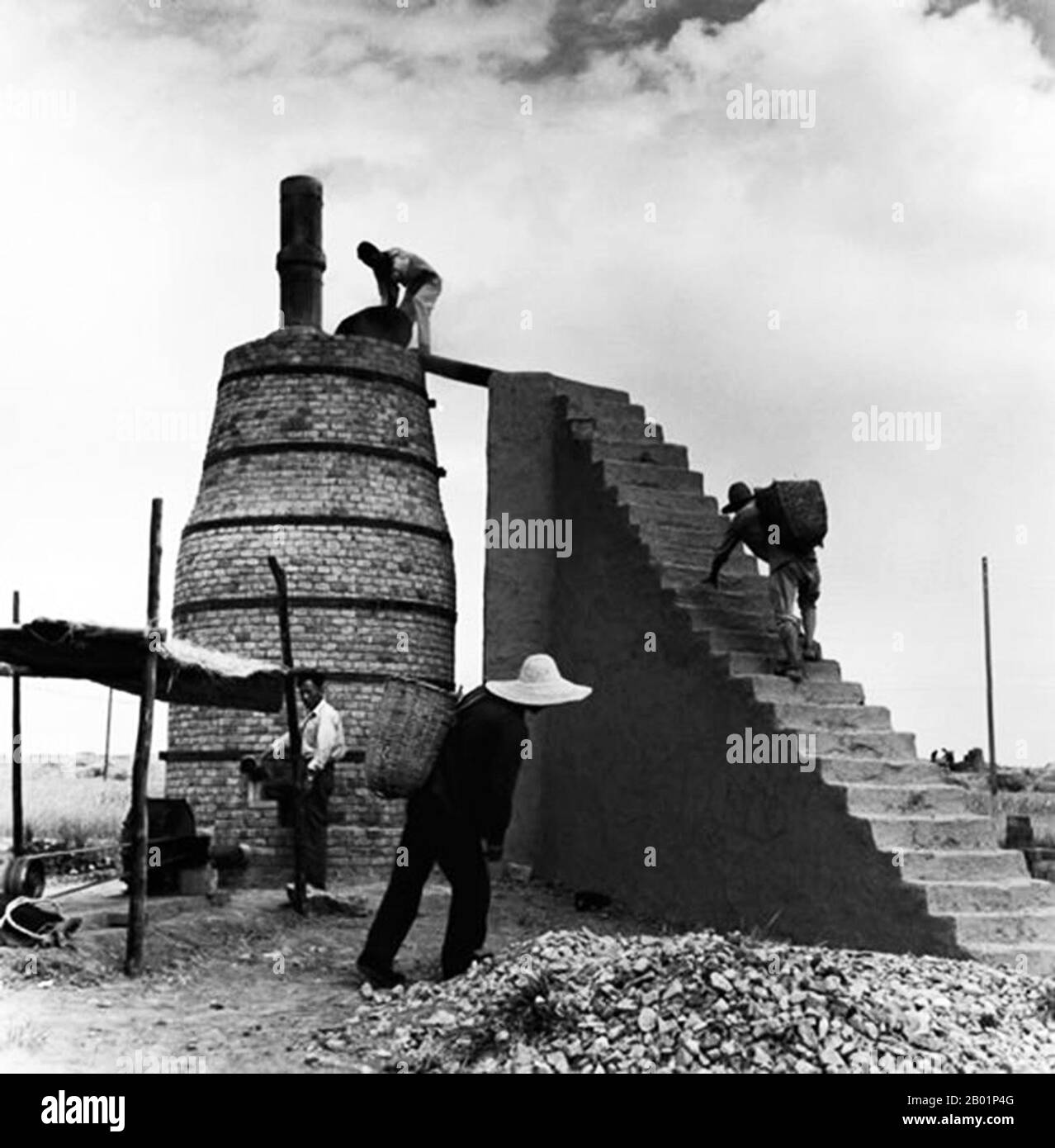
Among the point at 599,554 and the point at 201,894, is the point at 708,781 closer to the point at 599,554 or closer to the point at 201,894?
the point at 599,554

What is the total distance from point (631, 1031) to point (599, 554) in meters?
5.65

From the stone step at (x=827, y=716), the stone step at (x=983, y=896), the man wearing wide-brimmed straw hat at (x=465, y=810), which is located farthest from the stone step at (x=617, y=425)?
the stone step at (x=983, y=896)

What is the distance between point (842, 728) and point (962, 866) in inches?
46.8

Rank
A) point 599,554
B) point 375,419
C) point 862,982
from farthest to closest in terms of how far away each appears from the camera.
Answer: point 375,419
point 599,554
point 862,982

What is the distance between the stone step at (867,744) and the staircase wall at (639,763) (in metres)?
0.24

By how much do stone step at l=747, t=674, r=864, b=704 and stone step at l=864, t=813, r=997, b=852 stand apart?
3.50 ft

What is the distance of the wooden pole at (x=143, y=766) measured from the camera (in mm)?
7891

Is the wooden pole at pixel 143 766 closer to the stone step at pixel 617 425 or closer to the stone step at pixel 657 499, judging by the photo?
the stone step at pixel 657 499

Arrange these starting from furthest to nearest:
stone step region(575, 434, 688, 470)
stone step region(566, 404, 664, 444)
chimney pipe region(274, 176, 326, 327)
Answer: chimney pipe region(274, 176, 326, 327), stone step region(566, 404, 664, 444), stone step region(575, 434, 688, 470)

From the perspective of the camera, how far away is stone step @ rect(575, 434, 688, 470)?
11.7m

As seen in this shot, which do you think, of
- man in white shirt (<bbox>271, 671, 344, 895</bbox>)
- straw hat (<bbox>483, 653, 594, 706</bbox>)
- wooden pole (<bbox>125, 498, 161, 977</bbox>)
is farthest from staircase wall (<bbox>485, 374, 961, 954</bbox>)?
wooden pole (<bbox>125, 498, 161, 977</bbox>)

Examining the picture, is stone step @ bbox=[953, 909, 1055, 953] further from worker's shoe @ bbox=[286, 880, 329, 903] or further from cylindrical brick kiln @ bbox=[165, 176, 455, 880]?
cylindrical brick kiln @ bbox=[165, 176, 455, 880]
